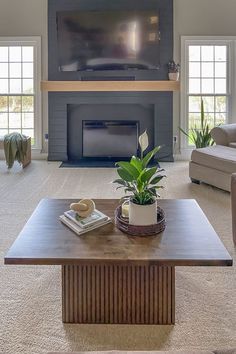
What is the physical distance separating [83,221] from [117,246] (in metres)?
0.32

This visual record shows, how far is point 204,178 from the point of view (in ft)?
15.8

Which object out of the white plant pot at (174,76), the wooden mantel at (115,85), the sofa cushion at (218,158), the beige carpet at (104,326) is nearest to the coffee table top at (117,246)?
the beige carpet at (104,326)

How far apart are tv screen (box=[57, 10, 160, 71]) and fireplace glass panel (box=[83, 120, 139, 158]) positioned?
899mm

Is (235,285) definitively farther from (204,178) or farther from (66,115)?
(66,115)

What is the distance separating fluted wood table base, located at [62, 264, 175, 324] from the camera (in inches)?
79.0

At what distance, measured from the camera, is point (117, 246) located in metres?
1.88

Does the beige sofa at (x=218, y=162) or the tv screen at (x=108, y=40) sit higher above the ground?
the tv screen at (x=108, y=40)

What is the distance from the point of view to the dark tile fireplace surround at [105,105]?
6344mm

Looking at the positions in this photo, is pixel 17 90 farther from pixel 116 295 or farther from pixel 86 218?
pixel 116 295

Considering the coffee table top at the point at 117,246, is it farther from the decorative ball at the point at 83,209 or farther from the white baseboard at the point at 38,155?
the white baseboard at the point at 38,155

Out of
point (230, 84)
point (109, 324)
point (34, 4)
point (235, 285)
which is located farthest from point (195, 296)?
point (34, 4)

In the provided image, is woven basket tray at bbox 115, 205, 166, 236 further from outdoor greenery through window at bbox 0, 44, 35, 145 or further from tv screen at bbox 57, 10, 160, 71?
outdoor greenery through window at bbox 0, 44, 35, 145

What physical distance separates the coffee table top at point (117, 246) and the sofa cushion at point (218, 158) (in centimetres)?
227

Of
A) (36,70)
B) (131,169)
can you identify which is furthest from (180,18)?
(131,169)
